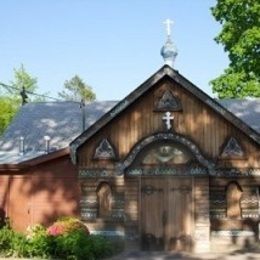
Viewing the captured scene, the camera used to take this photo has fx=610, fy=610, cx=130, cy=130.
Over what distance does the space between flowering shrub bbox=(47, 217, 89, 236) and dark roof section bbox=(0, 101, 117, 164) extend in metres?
4.86

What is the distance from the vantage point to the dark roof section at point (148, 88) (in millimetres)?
20828

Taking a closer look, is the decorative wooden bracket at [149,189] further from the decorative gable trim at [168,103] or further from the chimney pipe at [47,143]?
the chimney pipe at [47,143]

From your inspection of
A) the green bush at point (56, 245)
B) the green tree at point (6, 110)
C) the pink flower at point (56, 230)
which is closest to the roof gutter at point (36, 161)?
the pink flower at point (56, 230)

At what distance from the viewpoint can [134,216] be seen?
2120 cm

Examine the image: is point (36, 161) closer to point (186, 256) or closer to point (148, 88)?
point (148, 88)

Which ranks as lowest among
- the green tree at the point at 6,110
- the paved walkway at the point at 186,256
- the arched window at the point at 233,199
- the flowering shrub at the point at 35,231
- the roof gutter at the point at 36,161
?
the paved walkway at the point at 186,256

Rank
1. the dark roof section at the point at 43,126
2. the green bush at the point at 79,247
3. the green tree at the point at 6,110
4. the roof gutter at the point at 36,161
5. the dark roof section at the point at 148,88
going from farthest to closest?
the green tree at the point at 6,110, the dark roof section at the point at 43,126, the roof gutter at the point at 36,161, the dark roof section at the point at 148,88, the green bush at the point at 79,247

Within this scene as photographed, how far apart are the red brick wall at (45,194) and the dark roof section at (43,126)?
1.57m

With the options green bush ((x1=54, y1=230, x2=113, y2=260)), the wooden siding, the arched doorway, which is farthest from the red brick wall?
green bush ((x1=54, y1=230, x2=113, y2=260))

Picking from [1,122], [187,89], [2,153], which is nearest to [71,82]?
[1,122]

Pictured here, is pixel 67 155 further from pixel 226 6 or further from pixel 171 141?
pixel 226 6

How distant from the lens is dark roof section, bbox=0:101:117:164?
26659 millimetres

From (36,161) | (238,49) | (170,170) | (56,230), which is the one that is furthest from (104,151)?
(238,49)

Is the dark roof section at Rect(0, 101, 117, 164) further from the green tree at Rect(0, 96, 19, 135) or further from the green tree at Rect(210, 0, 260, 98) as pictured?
the green tree at Rect(0, 96, 19, 135)
